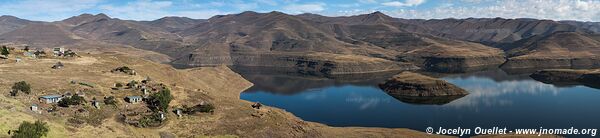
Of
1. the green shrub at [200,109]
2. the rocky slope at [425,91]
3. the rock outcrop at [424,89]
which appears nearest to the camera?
the green shrub at [200,109]

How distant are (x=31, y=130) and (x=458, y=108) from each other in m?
119

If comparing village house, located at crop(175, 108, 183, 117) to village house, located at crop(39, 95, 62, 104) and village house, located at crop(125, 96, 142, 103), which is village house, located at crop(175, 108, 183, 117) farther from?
village house, located at crop(39, 95, 62, 104)

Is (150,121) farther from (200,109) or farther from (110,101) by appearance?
(200,109)

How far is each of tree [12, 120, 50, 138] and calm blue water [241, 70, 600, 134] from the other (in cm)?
7326

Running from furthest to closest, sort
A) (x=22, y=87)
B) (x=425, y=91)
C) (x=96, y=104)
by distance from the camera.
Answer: (x=425, y=91), (x=96, y=104), (x=22, y=87)

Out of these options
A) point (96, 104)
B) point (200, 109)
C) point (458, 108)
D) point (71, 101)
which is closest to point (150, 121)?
point (96, 104)

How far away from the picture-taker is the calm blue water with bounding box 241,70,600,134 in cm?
12225

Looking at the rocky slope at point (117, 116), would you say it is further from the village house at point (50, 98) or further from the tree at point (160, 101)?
the tree at point (160, 101)

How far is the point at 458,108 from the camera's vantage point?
146 meters

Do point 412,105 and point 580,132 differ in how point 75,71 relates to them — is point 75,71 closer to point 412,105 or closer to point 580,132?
point 412,105

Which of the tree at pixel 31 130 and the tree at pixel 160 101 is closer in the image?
the tree at pixel 31 130

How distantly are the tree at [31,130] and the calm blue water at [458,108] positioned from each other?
73261 millimetres

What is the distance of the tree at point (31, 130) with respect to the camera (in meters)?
58.6

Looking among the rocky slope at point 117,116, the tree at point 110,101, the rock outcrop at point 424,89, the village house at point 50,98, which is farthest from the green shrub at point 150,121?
the rock outcrop at point 424,89
